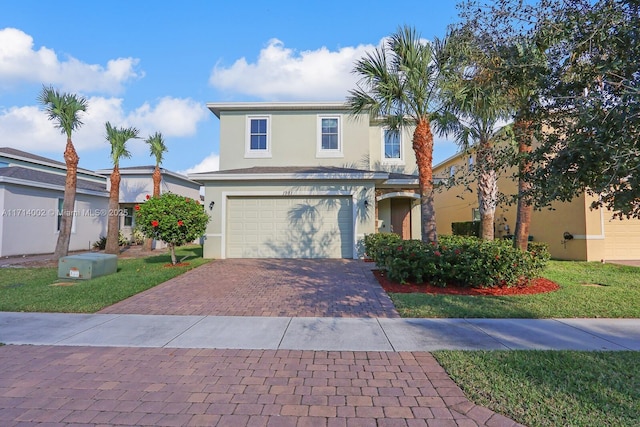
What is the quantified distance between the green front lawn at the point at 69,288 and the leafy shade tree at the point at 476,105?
25.9ft

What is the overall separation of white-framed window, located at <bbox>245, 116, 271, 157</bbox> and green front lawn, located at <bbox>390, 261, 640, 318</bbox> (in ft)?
32.8

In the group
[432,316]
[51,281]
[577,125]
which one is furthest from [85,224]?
[577,125]

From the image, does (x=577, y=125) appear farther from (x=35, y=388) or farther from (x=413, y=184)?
(x=413, y=184)

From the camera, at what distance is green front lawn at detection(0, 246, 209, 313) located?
6.46 meters

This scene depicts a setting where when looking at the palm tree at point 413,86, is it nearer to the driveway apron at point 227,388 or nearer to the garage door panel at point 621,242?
the driveway apron at point 227,388

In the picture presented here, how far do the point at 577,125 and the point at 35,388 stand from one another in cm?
624

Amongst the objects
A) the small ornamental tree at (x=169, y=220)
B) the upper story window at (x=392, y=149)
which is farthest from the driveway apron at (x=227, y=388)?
the upper story window at (x=392, y=149)

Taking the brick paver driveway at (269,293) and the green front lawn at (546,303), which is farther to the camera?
the brick paver driveway at (269,293)

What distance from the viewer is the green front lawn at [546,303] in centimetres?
592

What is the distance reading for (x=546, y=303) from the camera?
21.6ft

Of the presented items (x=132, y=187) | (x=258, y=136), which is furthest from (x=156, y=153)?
(x=258, y=136)

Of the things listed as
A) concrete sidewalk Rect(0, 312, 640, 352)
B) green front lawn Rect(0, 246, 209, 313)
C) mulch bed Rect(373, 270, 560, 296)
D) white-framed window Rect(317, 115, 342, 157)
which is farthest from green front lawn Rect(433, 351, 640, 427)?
white-framed window Rect(317, 115, 342, 157)

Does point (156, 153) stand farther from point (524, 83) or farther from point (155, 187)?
point (524, 83)

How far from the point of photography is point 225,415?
2.94 meters
